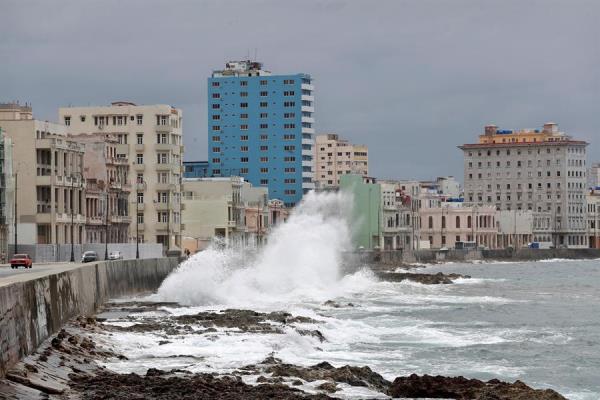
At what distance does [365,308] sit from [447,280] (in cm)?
4227

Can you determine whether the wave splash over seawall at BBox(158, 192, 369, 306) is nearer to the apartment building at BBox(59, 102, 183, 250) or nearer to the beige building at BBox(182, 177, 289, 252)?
the apartment building at BBox(59, 102, 183, 250)

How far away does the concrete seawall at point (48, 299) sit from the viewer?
2528 centimetres

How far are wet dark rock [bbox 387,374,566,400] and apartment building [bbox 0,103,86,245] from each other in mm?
59846

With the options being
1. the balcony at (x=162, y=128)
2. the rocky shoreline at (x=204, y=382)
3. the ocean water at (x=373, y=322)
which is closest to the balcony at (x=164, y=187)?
the balcony at (x=162, y=128)

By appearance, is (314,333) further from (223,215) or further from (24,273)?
(223,215)

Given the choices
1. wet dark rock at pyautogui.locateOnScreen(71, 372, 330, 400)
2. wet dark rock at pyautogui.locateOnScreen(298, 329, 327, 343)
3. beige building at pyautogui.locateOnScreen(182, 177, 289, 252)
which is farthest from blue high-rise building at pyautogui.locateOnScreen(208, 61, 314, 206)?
wet dark rock at pyautogui.locateOnScreen(71, 372, 330, 400)

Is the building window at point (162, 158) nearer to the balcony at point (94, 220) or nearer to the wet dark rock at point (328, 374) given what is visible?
the balcony at point (94, 220)

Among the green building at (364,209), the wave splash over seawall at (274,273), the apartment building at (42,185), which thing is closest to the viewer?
the wave splash over seawall at (274,273)

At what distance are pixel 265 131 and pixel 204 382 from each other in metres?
170

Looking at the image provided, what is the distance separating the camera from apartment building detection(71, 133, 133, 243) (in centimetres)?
9671

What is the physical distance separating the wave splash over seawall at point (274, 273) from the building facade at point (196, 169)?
229 feet

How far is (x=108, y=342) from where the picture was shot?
116ft

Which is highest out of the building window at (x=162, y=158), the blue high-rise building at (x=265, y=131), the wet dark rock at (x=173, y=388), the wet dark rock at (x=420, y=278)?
the blue high-rise building at (x=265, y=131)

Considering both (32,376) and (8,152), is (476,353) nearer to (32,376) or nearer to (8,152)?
(32,376)
